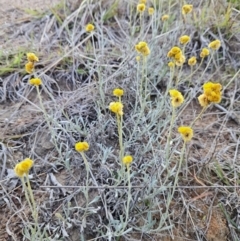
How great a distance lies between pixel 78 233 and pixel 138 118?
0.41m

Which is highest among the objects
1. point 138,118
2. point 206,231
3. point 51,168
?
point 138,118

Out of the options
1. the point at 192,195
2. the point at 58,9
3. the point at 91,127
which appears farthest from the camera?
the point at 58,9

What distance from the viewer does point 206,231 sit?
4.35 ft

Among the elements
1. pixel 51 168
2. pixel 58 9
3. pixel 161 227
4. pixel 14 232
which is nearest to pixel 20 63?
pixel 58 9

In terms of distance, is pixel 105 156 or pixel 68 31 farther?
pixel 68 31

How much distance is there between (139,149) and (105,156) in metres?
0.12

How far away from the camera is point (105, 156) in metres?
1.41

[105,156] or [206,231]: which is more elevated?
[105,156]

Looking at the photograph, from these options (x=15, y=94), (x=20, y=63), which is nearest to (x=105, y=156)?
(x=15, y=94)

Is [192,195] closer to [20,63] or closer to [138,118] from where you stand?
[138,118]

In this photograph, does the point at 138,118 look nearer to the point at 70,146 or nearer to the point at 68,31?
the point at 70,146

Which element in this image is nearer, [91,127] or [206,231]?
[206,231]

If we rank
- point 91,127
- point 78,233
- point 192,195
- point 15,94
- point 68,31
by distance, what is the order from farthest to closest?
point 68,31, point 15,94, point 91,127, point 192,195, point 78,233

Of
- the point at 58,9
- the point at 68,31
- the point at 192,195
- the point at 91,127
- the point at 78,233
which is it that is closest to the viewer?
the point at 78,233
